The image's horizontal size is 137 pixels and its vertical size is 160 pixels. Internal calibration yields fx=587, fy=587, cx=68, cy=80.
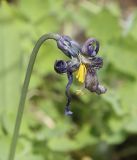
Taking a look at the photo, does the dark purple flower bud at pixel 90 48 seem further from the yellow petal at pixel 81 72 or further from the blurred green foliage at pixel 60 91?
the blurred green foliage at pixel 60 91

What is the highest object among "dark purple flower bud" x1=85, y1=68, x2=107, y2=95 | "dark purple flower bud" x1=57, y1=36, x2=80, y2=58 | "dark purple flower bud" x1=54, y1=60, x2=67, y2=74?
"dark purple flower bud" x1=57, y1=36, x2=80, y2=58

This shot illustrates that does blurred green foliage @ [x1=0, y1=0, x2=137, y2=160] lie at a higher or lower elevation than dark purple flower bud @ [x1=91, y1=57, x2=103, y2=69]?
higher

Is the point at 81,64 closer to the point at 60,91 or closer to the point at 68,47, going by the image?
the point at 68,47

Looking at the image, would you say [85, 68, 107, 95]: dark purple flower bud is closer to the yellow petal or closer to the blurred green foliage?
the yellow petal

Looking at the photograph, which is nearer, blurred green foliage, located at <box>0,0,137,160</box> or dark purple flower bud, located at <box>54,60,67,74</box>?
dark purple flower bud, located at <box>54,60,67,74</box>

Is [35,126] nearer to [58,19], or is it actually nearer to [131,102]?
[131,102]

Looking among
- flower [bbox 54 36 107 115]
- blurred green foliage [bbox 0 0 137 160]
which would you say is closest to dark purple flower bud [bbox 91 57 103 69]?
flower [bbox 54 36 107 115]

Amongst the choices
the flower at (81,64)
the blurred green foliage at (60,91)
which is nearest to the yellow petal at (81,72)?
the flower at (81,64)
